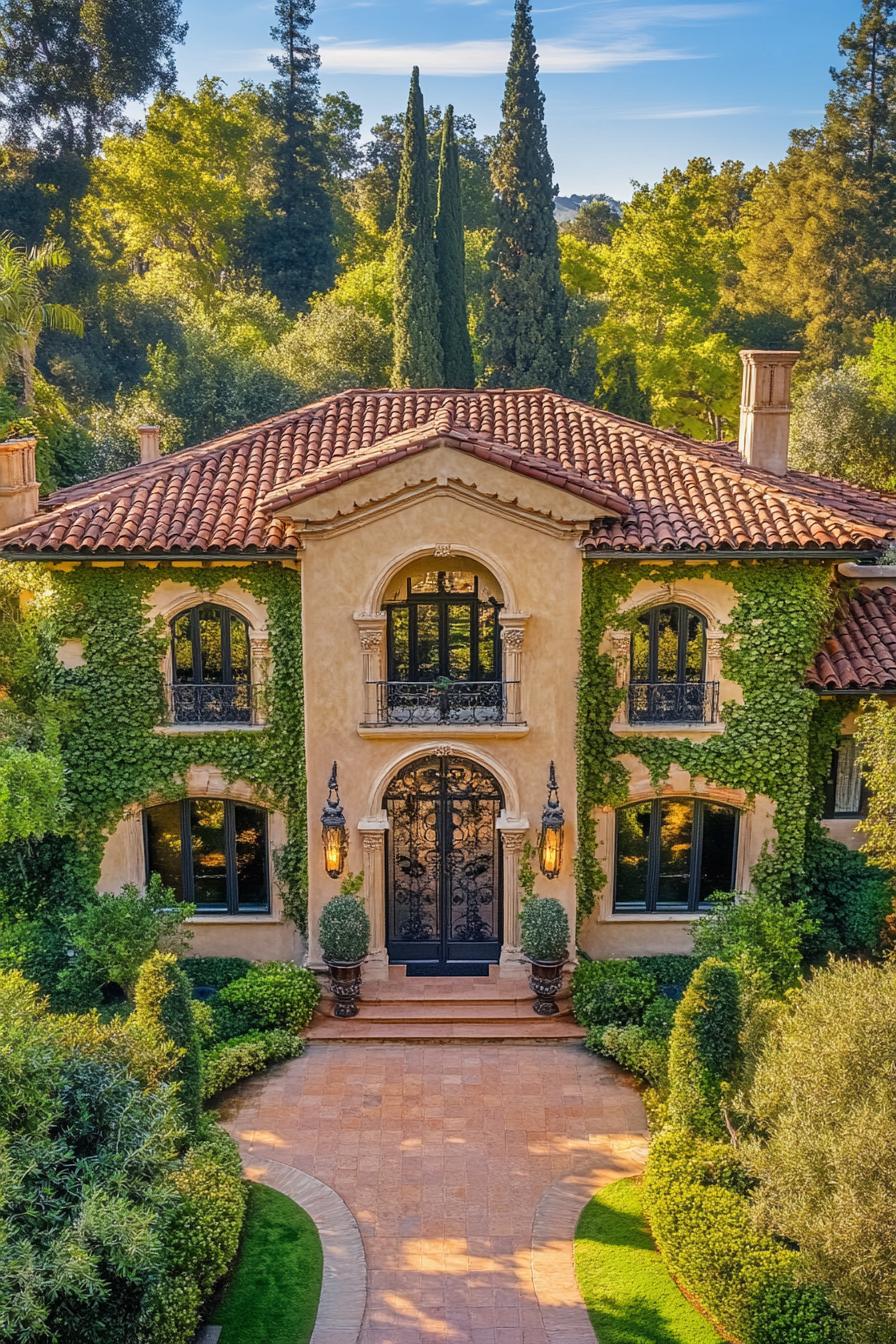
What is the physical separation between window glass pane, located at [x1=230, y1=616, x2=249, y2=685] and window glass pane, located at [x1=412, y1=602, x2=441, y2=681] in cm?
295

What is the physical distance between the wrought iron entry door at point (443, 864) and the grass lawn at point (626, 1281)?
6101mm

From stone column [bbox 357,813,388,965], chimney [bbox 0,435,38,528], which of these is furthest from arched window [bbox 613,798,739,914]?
chimney [bbox 0,435,38,528]

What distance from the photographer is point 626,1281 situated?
14.8 metres

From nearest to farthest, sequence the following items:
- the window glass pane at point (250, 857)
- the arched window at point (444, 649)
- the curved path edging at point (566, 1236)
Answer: the curved path edging at point (566, 1236) → the arched window at point (444, 649) → the window glass pane at point (250, 857)

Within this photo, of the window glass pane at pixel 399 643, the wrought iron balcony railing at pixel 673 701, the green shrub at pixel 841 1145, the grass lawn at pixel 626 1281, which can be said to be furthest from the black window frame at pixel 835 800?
the green shrub at pixel 841 1145

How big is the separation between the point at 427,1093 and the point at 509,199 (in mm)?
36164

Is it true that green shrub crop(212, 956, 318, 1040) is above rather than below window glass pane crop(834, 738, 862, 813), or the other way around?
below

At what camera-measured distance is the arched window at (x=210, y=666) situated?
830 inches

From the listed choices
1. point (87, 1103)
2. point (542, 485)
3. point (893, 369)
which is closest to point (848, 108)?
point (893, 369)

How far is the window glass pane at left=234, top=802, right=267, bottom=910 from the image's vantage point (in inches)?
861

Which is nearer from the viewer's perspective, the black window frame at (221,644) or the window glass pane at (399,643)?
the black window frame at (221,644)

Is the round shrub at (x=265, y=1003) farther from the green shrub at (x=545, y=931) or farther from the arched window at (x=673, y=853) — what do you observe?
the arched window at (x=673, y=853)

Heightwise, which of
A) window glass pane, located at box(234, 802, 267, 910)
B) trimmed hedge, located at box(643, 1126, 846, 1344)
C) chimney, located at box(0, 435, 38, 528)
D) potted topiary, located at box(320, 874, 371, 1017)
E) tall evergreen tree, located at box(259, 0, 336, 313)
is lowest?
trimmed hedge, located at box(643, 1126, 846, 1344)

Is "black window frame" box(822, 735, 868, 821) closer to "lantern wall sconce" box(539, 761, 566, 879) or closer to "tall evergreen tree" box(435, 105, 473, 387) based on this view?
"lantern wall sconce" box(539, 761, 566, 879)
